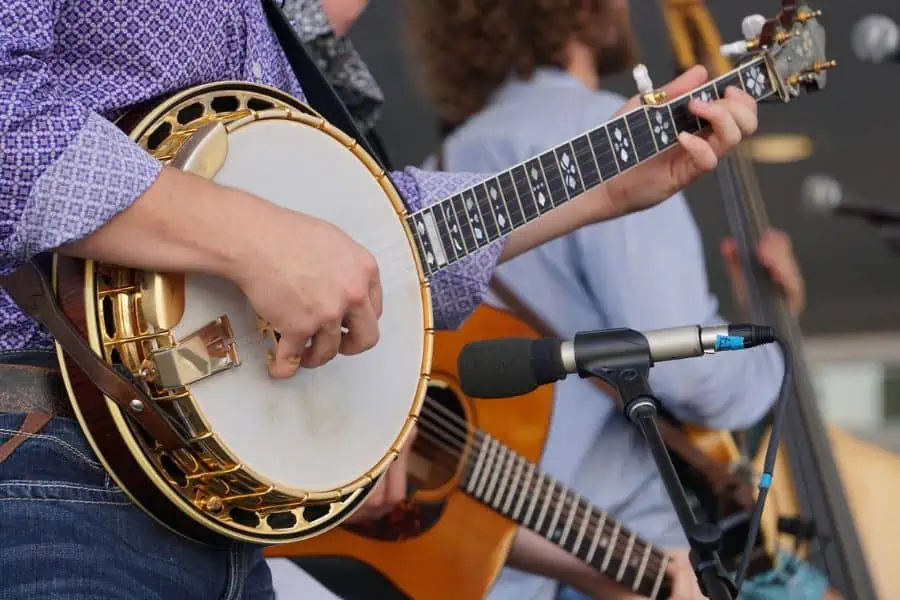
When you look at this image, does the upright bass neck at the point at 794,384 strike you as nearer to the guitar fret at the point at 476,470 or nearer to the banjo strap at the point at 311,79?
the guitar fret at the point at 476,470

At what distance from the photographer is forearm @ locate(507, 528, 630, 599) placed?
2.17 metres

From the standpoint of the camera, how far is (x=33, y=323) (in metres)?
1.07

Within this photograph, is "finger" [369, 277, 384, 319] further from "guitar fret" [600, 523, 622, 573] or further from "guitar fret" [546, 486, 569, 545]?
"guitar fret" [600, 523, 622, 573]

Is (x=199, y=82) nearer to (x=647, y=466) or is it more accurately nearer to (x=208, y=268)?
(x=208, y=268)

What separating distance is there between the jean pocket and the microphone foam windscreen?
0.35m

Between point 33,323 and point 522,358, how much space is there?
449 millimetres

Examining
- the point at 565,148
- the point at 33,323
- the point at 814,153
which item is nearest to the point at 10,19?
the point at 33,323

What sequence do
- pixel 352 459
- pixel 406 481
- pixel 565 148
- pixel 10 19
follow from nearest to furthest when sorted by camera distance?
pixel 10 19
pixel 352 459
pixel 565 148
pixel 406 481

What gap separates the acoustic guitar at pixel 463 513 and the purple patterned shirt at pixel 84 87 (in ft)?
2.54

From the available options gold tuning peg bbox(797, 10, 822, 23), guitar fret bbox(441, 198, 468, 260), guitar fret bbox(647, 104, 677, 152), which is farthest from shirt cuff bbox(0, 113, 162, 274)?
gold tuning peg bbox(797, 10, 822, 23)

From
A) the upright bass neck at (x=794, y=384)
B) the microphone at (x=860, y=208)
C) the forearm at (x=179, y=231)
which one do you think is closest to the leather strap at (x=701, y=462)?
the upright bass neck at (x=794, y=384)

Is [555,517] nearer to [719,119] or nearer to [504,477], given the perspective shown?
[504,477]

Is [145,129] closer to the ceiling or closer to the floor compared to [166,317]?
closer to the ceiling

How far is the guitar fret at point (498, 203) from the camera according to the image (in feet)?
4.52
